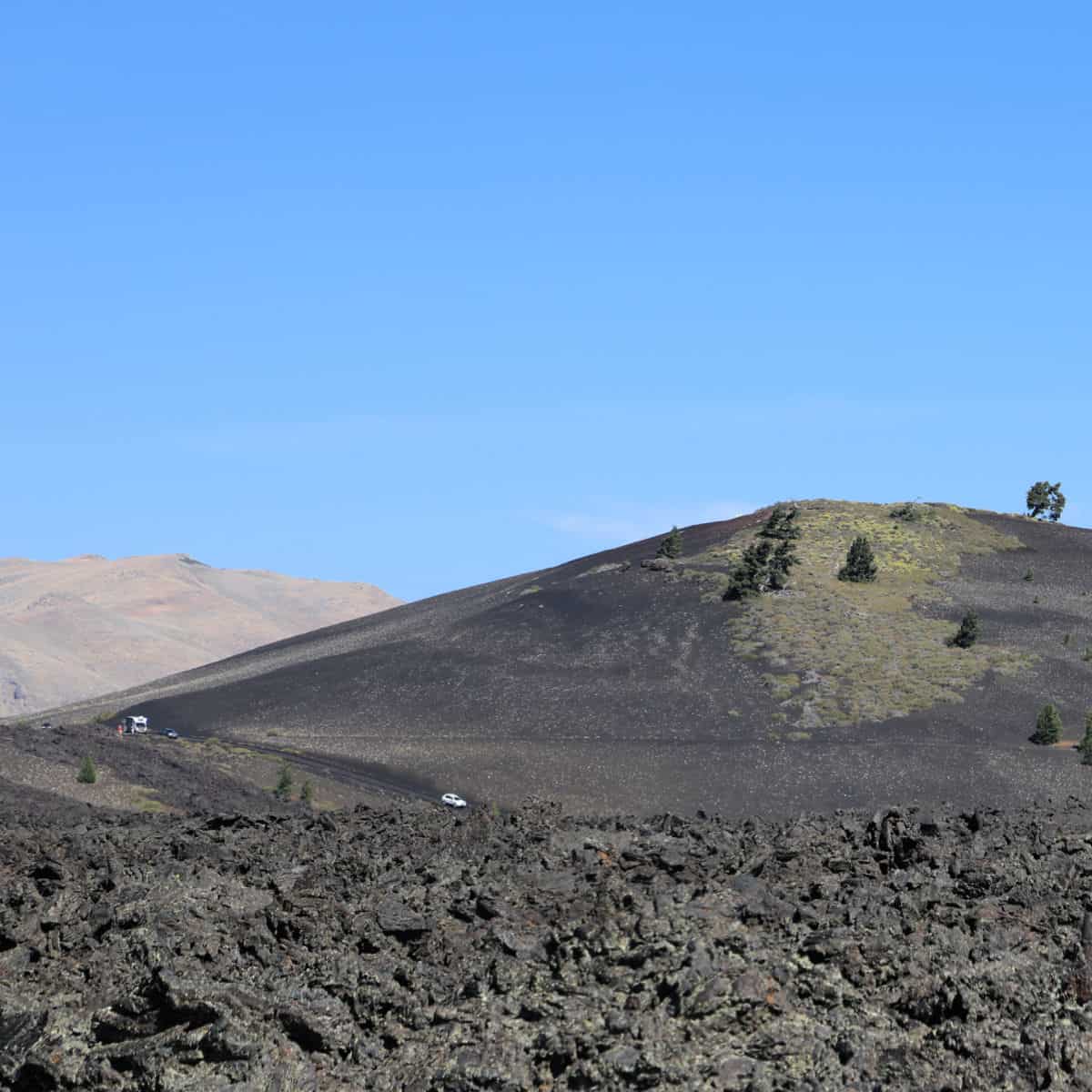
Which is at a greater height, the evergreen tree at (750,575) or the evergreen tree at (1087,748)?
the evergreen tree at (750,575)

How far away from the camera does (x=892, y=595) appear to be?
109000mm

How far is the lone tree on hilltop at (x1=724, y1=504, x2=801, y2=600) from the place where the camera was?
108 m

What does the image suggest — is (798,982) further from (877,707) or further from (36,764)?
(877,707)

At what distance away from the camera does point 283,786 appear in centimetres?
6806

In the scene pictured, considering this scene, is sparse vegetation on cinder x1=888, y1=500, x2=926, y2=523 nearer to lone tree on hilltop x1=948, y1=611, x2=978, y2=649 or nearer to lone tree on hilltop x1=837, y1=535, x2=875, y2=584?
lone tree on hilltop x1=837, y1=535, x2=875, y2=584

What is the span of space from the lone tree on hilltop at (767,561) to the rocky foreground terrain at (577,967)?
81.9 m

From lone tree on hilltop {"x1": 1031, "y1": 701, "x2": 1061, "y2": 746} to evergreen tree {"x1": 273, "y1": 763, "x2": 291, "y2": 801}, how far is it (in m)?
36.4

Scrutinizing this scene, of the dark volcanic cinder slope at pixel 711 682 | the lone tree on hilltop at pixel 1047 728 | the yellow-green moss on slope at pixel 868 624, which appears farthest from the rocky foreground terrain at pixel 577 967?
the yellow-green moss on slope at pixel 868 624

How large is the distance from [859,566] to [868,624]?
35.0 feet

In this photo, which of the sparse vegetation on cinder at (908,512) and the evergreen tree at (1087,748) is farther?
the sparse vegetation on cinder at (908,512)

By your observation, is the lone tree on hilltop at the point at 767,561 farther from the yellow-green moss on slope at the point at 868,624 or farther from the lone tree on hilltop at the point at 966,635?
the lone tree on hilltop at the point at 966,635

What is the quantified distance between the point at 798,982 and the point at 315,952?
6442mm

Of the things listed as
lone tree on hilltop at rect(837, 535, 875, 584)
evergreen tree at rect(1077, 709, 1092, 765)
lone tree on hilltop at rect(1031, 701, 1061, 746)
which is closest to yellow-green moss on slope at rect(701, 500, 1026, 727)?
lone tree on hilltop at rect(837, 535, 875, 584)

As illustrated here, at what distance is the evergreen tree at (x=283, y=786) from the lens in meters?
66.8
